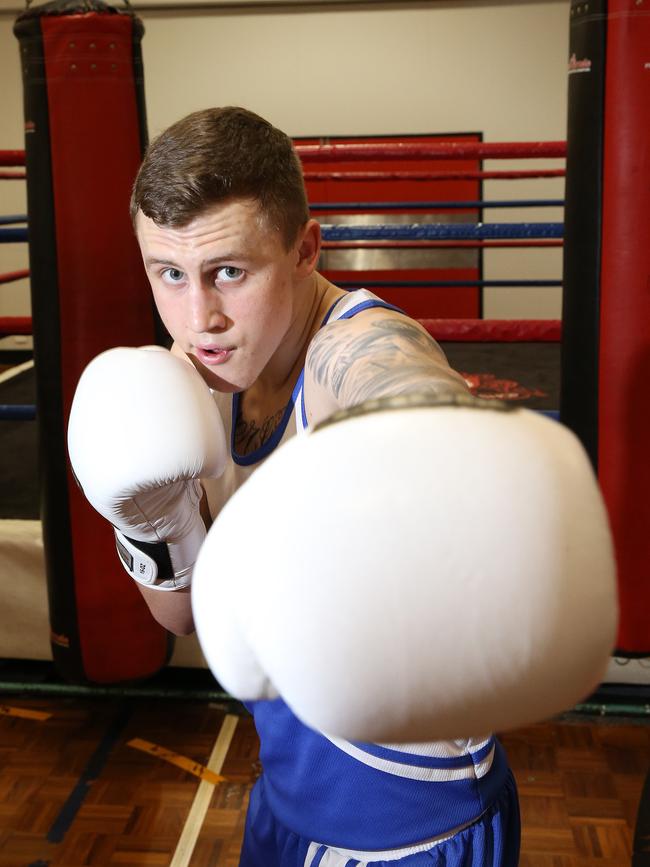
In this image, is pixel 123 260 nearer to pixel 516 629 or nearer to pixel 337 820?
pixel 337 820

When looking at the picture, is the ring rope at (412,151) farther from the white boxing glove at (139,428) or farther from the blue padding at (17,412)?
the white boxing glove at (139,428)

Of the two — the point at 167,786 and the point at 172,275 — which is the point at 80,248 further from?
the point at 167,786

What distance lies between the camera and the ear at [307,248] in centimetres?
94

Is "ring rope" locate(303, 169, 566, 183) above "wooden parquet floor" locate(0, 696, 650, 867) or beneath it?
above

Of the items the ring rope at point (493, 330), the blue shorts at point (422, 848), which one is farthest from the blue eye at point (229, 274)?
the ring rope at point (493, 330)

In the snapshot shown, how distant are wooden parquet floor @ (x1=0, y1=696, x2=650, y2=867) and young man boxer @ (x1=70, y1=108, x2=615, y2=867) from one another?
724 mm

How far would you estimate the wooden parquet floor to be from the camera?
1688 mm

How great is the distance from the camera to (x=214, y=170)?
829mm

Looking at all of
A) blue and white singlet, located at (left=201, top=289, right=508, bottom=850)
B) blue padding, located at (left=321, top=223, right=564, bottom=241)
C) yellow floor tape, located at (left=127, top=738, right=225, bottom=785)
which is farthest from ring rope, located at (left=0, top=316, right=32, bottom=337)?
blue and white singlet, located at (left=201, top=289, right=508, bottom=850)

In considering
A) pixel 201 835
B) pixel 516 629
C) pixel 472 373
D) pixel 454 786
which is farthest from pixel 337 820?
pixel 472 373

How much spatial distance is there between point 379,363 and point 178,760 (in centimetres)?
152

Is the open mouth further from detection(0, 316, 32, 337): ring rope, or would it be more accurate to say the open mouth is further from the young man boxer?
detection(0, 316, 32, 337): ring rope

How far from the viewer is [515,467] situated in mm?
463

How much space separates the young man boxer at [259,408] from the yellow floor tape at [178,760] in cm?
83
